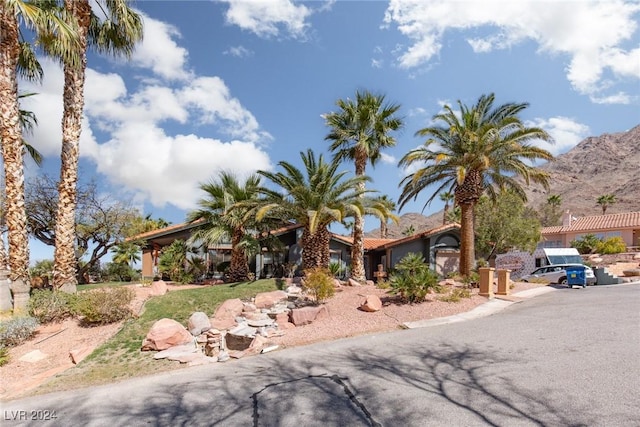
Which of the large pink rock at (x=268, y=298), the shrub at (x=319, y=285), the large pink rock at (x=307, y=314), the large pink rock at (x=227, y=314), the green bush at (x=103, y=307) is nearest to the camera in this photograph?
the green bush at (x=103, y=307)

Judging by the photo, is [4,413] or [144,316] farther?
[144,316]

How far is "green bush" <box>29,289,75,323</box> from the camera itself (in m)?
12.2

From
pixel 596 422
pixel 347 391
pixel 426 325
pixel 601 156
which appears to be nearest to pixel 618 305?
pixel 426 325

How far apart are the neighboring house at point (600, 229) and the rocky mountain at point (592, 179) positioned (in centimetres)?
2750

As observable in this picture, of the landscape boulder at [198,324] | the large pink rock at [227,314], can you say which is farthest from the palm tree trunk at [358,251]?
the landscape boulder at [198,324]

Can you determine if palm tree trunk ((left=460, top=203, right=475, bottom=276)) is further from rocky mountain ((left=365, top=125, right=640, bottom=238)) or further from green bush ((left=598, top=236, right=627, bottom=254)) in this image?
rocky mountain ((left=365, top=125, right=640, bottom=238))

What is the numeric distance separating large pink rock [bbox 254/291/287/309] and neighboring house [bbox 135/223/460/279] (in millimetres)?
6191

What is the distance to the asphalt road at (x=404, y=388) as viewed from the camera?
5.25 m

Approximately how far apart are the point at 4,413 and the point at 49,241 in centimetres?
1806

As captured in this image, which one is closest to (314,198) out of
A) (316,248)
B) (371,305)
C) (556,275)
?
(316,248)

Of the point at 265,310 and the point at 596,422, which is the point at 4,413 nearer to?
the point at 265,310

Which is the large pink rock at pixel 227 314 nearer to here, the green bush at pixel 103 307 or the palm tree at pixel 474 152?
the green bush at pixel 103 307

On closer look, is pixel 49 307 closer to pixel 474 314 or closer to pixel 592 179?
pixel 474 314

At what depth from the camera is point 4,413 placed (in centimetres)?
664
